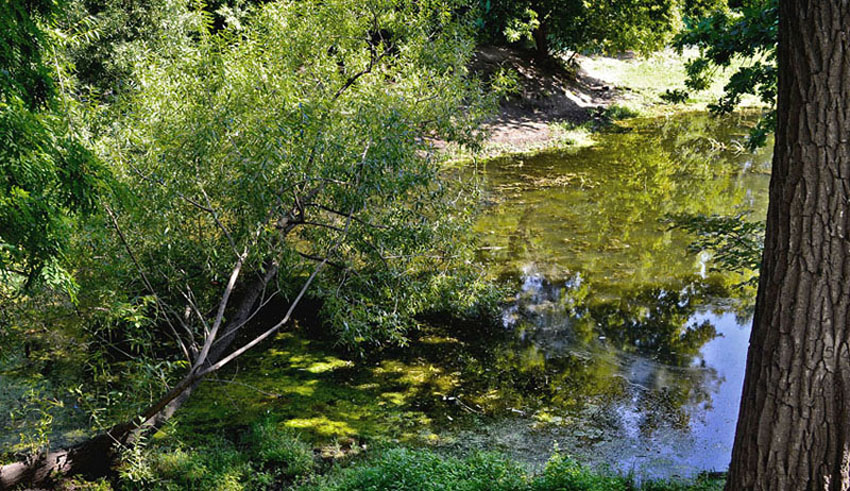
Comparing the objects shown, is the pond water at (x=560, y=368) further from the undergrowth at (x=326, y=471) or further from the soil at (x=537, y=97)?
the soil at (x=537, y=97)

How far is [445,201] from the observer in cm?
798

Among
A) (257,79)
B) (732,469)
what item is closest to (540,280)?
(257,79)

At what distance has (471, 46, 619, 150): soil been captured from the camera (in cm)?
1966

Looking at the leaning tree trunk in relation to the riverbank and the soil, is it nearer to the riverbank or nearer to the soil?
the riverbank

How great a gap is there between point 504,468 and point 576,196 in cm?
1001

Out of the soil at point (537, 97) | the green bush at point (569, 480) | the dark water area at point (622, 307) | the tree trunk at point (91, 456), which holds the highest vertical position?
the soil at point (537, 97)

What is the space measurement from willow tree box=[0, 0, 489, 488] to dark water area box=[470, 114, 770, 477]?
65.8 inches

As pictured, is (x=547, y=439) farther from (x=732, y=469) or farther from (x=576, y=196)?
(x=576, y=196)

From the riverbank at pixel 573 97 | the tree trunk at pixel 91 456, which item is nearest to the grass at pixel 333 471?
the tree trunk at pixel 91 456

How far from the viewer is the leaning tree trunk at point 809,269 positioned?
3.15 metres

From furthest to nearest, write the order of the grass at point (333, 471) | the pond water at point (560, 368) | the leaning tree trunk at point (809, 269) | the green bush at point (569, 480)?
the pond water at point (560, 368), the grass at point (333, 471), the green bush at point (569, 480), the leaning tree trunk at point (809, 269)

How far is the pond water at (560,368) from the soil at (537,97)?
275 inches

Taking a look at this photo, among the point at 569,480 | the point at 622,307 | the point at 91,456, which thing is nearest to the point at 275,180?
the point at 91,456

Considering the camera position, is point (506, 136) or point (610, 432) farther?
point (506, 136)
